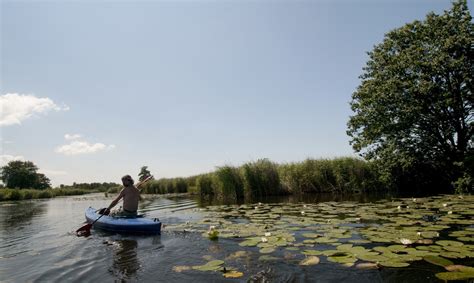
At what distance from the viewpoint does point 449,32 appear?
14352 millimetres

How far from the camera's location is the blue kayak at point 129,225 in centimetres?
823

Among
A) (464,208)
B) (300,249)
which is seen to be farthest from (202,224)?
(464,208)

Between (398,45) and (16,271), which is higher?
(398,45)

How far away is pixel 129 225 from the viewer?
28.0 feet

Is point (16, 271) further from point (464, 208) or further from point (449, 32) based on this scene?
point (449, 32)

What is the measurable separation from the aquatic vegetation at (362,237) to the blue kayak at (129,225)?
1.00m

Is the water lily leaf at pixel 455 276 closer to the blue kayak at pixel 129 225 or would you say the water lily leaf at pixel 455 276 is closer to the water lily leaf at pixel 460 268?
the water lily leaf at pixel 460 268

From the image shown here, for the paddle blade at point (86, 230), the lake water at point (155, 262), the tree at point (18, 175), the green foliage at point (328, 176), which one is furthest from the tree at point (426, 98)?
the tree at point (18, 175)

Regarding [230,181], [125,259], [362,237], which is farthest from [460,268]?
[230,181]

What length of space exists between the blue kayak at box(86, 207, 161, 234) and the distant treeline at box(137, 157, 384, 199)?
417 inches

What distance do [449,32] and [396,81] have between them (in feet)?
10.5

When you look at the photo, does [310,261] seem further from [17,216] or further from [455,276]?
[17,216]

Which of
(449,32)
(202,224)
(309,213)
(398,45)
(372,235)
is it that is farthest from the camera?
(398,45)

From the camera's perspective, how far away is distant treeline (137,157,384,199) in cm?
1873
